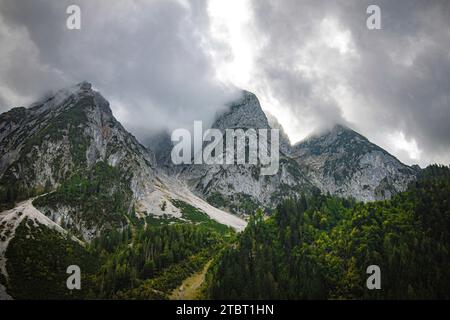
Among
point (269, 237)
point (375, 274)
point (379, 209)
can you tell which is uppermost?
point (379, 209)

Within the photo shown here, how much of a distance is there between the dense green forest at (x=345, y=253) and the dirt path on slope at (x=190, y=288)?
6.72 m

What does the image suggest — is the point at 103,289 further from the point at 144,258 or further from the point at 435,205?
the point at 435,205

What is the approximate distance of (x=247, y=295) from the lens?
12356 cm

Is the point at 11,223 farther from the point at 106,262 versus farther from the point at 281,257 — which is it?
the point at 281,257

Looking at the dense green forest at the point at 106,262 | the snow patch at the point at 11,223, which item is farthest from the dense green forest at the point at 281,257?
the snow patch at the point at 11,223

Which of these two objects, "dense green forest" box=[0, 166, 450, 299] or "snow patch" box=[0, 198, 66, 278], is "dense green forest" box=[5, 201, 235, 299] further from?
"snow patch" box=[0, 198, 66, 278]

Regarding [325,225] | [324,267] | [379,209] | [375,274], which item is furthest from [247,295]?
[379,209]

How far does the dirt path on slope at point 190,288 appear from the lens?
430 ft

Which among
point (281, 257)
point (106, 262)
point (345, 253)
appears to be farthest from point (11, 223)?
point (345, 253)

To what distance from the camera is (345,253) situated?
493 ft

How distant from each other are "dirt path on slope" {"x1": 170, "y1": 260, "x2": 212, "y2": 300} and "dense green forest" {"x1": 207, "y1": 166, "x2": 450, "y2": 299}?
6.72 meters

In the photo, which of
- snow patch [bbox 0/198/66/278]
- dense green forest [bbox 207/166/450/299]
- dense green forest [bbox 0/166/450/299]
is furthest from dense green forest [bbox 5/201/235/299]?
dense green forest [bbox 207/166/450/299]

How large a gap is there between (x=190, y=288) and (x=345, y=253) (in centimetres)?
6678
